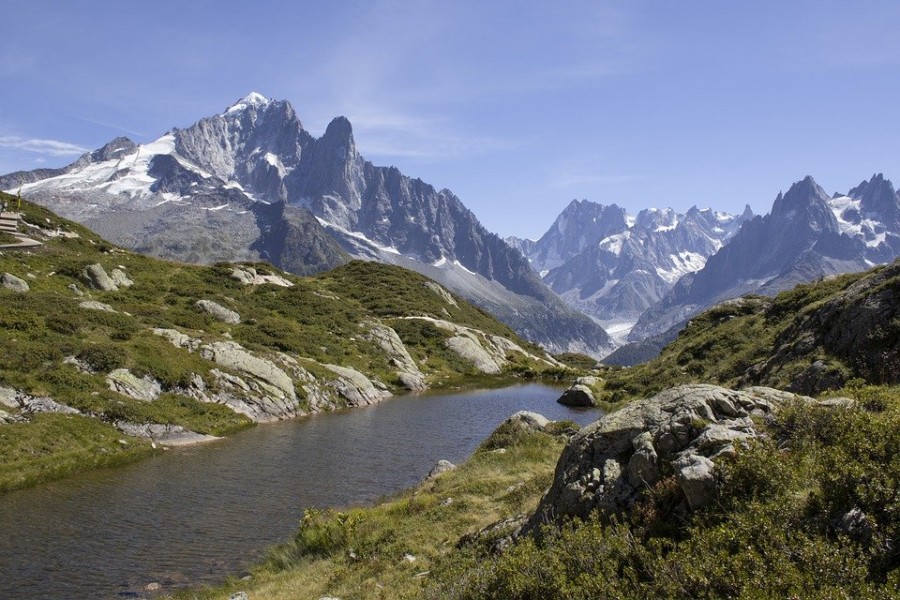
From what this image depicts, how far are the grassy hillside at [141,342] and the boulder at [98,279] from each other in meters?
0.67

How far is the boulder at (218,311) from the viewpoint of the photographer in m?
69.0

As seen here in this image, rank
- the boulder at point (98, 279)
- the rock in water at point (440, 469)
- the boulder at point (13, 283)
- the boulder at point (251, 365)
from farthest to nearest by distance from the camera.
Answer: the boulder at point (98, 279) < the boulder at point (251, 365) < the boulder at point (13, 283) < the rock in water at point (440, 469)

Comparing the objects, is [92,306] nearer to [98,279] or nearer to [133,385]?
[98,279]

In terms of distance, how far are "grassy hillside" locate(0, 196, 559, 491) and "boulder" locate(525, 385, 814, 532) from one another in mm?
29980

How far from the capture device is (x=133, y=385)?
41.7 metres

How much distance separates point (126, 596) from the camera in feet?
58.9

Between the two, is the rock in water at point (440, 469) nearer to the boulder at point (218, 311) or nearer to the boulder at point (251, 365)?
the boulder at point (251, 365)

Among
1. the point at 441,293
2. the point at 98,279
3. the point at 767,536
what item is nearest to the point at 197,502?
the point at 767,536

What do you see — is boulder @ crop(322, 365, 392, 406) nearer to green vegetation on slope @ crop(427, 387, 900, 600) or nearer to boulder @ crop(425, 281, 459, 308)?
green vegetation on slope @ crop(427, 387, 900, 600)

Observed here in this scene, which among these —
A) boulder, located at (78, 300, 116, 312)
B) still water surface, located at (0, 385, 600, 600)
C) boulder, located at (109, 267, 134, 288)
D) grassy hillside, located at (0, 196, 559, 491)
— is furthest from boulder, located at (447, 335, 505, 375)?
boulder, located at (78, 300, 116, 312)

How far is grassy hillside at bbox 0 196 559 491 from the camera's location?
3416 cm

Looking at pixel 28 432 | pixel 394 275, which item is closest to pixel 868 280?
pixel 28 432

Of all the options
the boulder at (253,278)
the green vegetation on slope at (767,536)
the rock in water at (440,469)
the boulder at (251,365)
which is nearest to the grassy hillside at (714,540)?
the green vegetation on slope at (767,536)

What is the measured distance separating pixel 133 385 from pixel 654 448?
4221 centimetres
